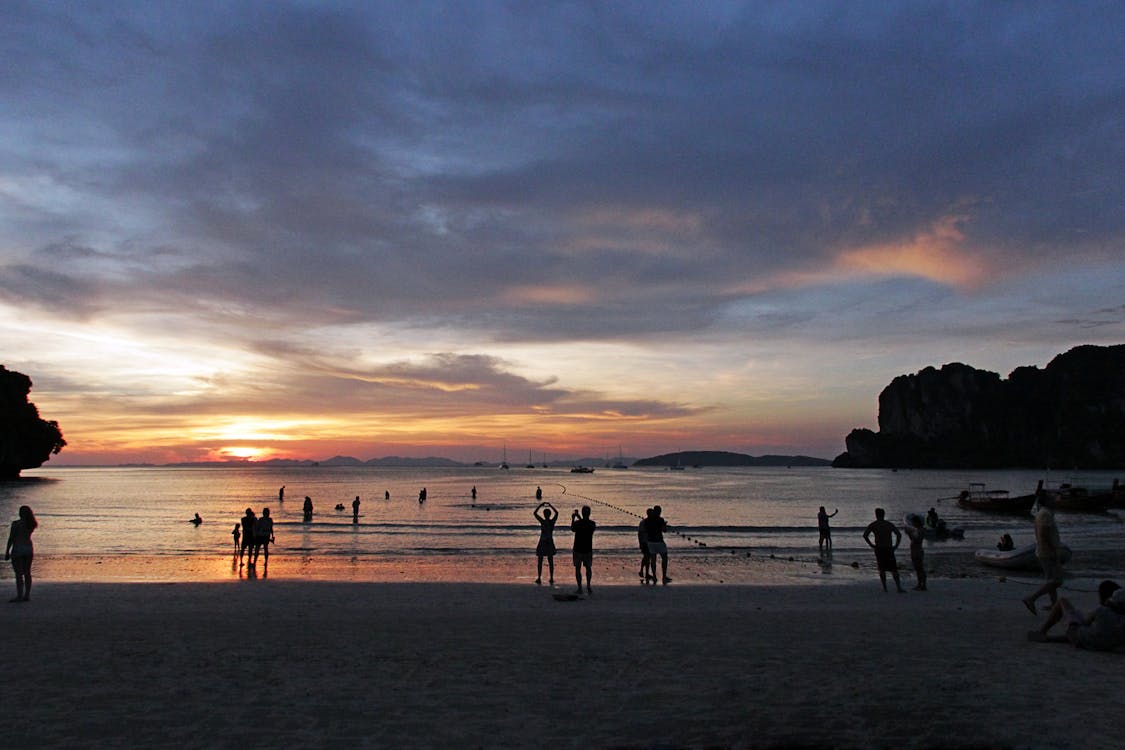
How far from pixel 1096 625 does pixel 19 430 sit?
151 m

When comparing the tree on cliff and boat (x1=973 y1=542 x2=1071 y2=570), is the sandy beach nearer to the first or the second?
boat (x1=973 y1=542 x2=1071 y2=570)

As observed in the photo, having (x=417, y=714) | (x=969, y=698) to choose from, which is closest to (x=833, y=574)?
(x=969, y=698)

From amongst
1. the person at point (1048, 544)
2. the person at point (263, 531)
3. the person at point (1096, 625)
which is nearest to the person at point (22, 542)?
the person at point (263, 531)

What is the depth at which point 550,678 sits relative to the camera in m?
8.15

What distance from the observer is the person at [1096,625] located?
29.8 feet

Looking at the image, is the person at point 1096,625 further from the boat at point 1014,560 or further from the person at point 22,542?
the person at point 22,542

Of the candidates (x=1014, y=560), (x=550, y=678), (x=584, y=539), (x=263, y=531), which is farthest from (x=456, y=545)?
(x=550, y=678)

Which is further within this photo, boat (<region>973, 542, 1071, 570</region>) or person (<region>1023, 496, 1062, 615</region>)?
boat (<region>973, 542, 1071, 570</region>)

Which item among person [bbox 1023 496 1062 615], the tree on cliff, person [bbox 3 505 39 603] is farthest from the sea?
the tree on cliff

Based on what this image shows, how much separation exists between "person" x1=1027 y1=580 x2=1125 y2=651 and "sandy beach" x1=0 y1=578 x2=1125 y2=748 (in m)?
0.28

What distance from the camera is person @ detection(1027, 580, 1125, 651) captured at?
9.09m

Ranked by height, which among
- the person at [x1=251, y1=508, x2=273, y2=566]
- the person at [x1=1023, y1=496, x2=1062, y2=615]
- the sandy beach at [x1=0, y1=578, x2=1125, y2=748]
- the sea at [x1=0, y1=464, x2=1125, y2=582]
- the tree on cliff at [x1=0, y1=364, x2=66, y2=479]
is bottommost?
the sea at [x1=0, y1=464, x2=1125, y2=582]

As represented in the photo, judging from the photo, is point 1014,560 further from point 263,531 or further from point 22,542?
point 22,542

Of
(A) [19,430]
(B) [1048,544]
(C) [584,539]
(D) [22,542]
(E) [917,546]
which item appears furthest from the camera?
(A) [19,430]
